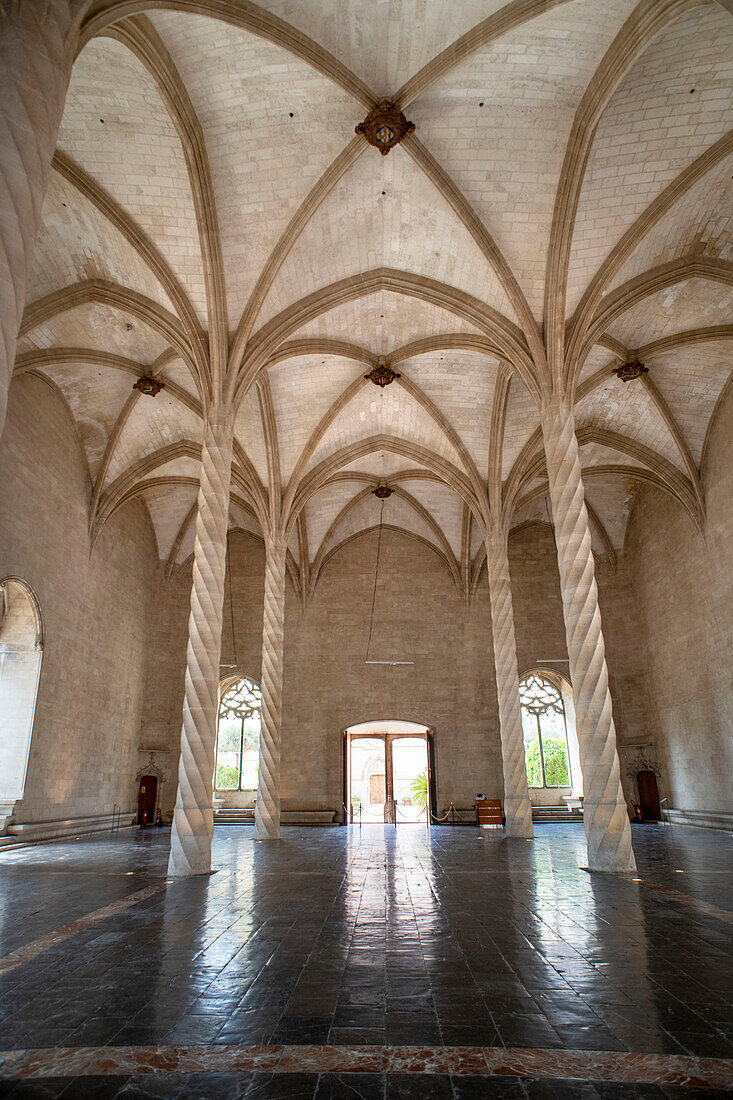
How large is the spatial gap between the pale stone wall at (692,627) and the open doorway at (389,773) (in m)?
7.90

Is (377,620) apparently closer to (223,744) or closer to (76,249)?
(223,744)

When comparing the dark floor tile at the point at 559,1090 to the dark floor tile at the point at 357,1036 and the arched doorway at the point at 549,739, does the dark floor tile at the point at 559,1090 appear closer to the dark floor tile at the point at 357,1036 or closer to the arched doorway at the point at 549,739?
the dark floor tile at the point at 357,1036

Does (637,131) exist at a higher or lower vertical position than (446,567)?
higher

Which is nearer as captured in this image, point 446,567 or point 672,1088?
point 672,1088

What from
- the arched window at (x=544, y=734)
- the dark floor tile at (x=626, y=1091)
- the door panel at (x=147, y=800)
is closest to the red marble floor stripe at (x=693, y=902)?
the dark floor tile at (x=626, y=1091)

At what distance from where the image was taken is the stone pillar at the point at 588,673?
948cm

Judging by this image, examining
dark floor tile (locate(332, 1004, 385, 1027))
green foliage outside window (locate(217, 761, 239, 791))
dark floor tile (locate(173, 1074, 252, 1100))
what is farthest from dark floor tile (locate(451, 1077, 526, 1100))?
green foliage outside window (locate(217, 761, 239, 791))

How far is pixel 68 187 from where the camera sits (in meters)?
11.1

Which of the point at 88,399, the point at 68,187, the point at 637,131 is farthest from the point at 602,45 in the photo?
the point at 88,399

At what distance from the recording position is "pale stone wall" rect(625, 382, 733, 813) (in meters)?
16.8

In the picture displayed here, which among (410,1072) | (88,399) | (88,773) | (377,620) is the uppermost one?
(88,399)

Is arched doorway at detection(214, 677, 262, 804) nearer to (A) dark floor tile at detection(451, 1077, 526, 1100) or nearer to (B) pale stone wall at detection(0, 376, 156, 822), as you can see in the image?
(B) pale stone wall at detection(0, 376, 156, 822)

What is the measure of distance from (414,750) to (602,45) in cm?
3160

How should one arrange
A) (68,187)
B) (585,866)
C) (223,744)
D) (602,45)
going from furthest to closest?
(223,744) → (68,187) → (585,866) → (602,45)
